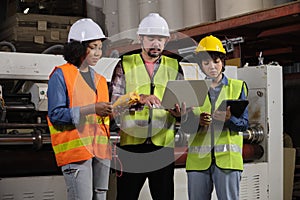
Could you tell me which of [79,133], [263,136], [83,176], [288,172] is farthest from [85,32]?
[288,172]

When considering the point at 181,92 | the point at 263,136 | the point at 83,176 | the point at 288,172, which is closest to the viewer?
the point at 83,176

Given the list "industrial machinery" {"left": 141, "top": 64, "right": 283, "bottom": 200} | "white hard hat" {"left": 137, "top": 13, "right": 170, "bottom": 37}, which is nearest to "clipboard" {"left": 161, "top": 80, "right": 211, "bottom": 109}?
"white hard hat" {"left": 137, "top": 13, "right": 170, "bottom": 37}

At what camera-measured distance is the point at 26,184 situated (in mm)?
2898

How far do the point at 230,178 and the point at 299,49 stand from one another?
3183 mm

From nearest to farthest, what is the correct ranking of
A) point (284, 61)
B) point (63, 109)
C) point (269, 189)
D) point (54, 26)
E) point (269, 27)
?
point (63, 109), point (269, 189), point (269, 27), point (54, 26), point (284, 61)

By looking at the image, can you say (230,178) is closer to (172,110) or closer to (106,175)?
(172,110)

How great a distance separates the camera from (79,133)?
2426 millimetres

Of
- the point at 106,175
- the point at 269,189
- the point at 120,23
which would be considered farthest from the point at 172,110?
the point at 120,23

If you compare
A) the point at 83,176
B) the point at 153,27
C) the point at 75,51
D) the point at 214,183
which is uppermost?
the point at 153,27

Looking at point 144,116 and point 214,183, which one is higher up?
point 144,116

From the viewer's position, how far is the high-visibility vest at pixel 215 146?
2805 mm

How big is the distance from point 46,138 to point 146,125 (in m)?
0.69

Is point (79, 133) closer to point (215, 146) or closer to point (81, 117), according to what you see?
point (81, 117)

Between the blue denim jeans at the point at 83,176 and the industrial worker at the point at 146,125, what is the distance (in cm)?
22
